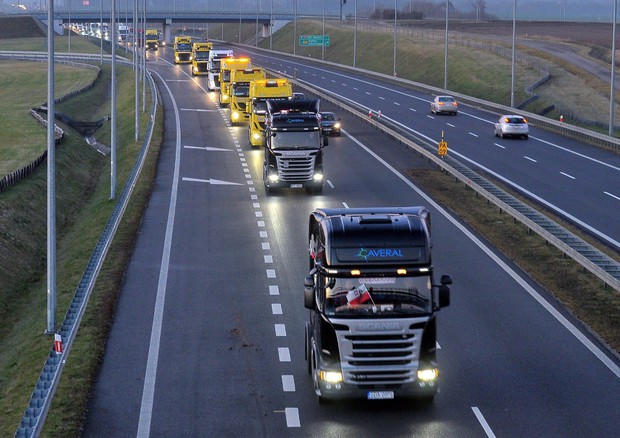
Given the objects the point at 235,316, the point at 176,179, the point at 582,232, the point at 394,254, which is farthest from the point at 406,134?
the point at 394,254

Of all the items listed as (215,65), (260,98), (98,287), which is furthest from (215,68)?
(98,287)

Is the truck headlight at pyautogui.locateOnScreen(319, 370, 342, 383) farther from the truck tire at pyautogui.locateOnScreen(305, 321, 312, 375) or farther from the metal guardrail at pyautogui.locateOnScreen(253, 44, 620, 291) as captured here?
the metal guardrail at pyautogui.locateOnScreen(253, 44, 620, 291)

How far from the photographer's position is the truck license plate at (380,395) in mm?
17812

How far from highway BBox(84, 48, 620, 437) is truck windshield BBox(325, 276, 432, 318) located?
1866mm

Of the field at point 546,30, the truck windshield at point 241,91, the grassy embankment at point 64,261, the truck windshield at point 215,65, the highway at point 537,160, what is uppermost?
the field at point 546,30

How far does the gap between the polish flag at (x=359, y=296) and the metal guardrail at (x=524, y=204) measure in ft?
34.3

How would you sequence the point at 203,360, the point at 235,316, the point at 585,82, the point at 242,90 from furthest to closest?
the point at 585,82 → the point at 242,90 → the point at 235,316 → the point at 203,360

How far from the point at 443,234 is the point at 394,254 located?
1757 centimetres

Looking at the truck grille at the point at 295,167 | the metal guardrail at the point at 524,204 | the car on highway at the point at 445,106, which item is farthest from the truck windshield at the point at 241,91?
the truck grille at the point at 295,167

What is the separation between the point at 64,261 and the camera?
35031 millimetres

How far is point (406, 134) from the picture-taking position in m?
61.3

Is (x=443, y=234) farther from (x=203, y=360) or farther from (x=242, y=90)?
(x=242, y=90)

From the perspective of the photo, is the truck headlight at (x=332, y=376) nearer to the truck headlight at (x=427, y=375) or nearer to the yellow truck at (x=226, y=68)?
the truck headlight at (x=427, y=375)

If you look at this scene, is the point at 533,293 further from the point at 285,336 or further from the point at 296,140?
the point at 296,140
